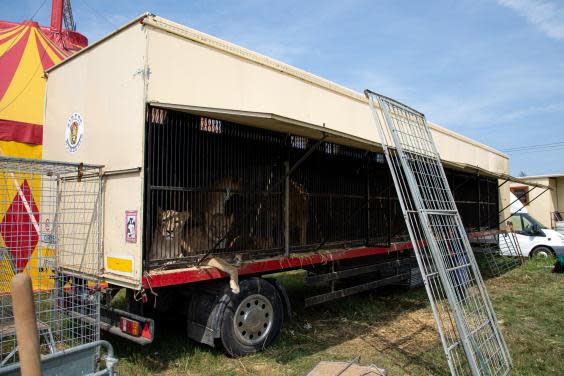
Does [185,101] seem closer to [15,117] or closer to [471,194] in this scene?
[15,117]

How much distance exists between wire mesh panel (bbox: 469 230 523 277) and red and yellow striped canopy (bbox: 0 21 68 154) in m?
10.1

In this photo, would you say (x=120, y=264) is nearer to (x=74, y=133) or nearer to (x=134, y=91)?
(x=134, y=91)

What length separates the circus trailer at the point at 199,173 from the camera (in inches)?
168

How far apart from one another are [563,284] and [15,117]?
1173 centimetres

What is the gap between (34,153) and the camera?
7312 mm

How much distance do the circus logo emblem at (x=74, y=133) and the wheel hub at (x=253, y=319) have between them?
Answer: 2.82m

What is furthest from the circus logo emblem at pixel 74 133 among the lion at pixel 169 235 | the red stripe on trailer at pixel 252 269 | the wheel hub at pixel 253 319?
the wheel hub at pixel 253 319

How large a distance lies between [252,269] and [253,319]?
568 mm

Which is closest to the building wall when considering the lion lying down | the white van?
the white van

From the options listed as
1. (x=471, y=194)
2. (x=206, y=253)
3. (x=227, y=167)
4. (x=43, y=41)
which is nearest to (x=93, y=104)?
(x=227, y=167)

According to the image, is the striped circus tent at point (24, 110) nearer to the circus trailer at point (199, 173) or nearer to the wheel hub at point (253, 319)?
the circus trailer at point (199, 173)

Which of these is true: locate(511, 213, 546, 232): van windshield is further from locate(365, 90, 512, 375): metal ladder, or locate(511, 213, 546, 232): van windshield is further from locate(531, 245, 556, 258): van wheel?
locate(365, 90, 512, 375): metal ladder

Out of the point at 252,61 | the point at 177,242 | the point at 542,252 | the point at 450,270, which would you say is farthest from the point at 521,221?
the point at 177,242

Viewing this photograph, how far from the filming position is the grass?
14.8ft
